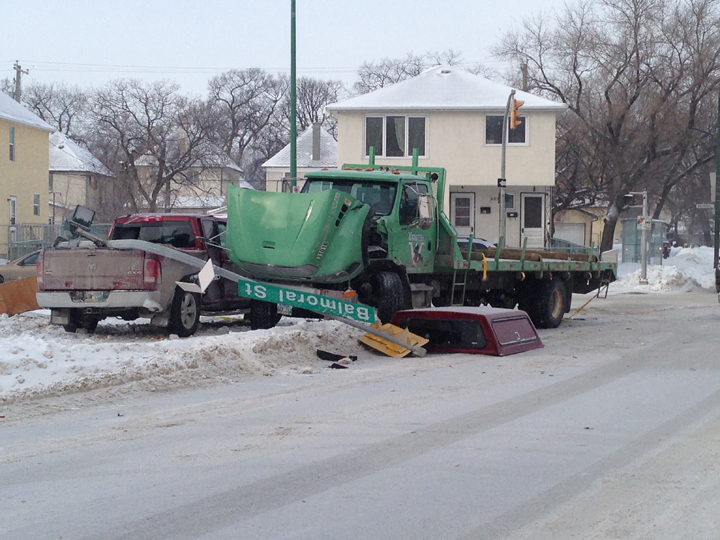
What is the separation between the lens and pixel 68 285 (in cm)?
1314

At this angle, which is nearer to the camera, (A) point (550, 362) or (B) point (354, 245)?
(A) point (550, 362)

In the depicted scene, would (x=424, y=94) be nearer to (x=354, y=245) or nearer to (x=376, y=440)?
(x=354, y=245)

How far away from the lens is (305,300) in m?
11.8

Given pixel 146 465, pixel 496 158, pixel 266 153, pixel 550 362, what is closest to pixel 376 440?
pixel 146 465

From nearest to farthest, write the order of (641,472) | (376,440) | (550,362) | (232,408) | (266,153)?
(641,472), (376,440), (232,408), (550,362), (266,153)

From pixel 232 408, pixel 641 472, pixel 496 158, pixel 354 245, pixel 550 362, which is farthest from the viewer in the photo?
pixel 496 158

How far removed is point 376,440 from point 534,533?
7.66 ft

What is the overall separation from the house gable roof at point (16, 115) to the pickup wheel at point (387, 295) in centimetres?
3300

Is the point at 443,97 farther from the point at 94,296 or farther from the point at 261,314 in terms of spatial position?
the point at 94,296

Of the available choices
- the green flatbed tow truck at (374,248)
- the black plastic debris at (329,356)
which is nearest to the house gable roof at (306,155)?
the green flatbed tow truck at (374,248)

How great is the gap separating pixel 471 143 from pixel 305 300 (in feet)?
83.0

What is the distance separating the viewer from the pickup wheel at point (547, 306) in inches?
677

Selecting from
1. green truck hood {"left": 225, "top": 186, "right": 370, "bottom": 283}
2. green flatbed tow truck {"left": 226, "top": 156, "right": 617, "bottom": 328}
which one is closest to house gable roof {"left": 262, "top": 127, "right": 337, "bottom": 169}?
green flatbed tow truck {"left": 226, "top": 156, "right": 617, "bottom": 328}

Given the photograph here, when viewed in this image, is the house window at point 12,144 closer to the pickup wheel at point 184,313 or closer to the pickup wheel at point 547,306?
the pickup wheel at point 184,313
